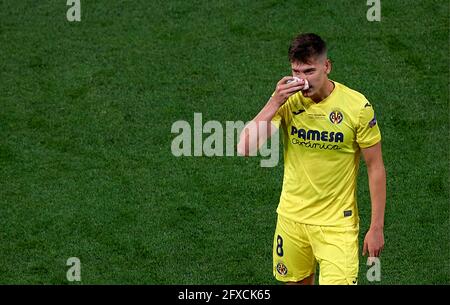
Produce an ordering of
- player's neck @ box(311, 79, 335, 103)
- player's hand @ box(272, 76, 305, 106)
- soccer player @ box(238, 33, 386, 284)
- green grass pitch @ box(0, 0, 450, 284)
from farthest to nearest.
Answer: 1. green grass pitch @ box(0, 0, 450, 284)
2. player's neck @ box(311, 79, 335, 103)
3. soccer player @ box(238, 33, 386, 284)
4. player's hand @ box(272, 76, 305, 106)

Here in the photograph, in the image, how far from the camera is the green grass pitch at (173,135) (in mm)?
9484

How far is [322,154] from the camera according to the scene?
284 inches

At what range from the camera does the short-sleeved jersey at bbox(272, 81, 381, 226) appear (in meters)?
7.12

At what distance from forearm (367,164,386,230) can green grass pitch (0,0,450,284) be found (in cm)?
197

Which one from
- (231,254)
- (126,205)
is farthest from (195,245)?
(126,205)

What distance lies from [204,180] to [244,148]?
3449 mm

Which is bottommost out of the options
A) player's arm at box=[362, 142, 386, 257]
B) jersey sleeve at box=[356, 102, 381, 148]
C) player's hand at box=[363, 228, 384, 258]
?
player's hand at box=[363, 228, 384, 258]

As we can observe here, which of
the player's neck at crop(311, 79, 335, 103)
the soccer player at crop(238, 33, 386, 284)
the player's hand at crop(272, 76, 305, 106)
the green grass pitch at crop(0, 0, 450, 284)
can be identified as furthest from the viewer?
the green grass pitch at crop(0, 0, 450, 284)

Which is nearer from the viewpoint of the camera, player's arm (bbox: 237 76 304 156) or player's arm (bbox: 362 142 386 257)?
player's arm (bbox: 237 76 304 156)

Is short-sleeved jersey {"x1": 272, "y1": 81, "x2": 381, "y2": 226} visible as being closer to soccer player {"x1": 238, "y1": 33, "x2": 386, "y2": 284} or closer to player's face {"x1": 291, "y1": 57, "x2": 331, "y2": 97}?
soccer player {"x1": 238, "y1": 33, "x2": 386, "y2": 284}

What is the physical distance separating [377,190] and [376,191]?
10 mm

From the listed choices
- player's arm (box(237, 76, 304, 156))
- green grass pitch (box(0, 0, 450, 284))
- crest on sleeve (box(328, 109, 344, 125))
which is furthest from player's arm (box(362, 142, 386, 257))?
green grass pitch (box(0, 0, 450, 284))

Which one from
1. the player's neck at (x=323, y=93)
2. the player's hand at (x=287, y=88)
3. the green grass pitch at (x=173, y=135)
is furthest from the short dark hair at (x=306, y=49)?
the green grass pitch at (x=173, y=135)
